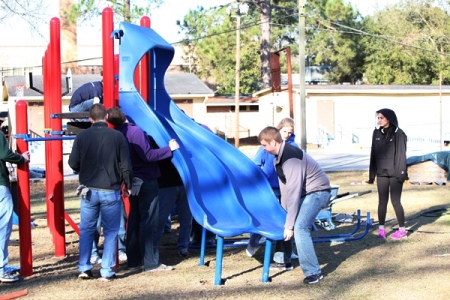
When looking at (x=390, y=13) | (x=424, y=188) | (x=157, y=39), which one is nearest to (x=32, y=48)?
(x=390, y=13)

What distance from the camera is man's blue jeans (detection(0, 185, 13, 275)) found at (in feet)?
22.4

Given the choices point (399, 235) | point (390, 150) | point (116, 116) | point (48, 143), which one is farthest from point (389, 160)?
point (48, 143)

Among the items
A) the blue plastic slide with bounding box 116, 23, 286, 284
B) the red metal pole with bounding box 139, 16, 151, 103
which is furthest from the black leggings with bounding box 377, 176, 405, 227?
the red metal pole with bounding box 139, 16, 151, 103

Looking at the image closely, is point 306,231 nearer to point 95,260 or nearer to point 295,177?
point 295,177

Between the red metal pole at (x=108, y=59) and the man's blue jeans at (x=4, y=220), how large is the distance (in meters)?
1.46

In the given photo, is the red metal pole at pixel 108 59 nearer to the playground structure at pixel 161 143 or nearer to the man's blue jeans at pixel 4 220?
the playground structure at pixel 161 143

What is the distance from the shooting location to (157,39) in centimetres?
816

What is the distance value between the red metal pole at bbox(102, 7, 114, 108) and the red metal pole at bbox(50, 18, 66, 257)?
2.50 ft

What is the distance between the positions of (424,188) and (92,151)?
10.8 m

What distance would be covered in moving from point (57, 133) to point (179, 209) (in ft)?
5.39

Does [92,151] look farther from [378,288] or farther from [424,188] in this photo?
[424,188]

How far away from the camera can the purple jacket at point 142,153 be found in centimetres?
718

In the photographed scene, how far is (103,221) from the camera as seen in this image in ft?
22.6

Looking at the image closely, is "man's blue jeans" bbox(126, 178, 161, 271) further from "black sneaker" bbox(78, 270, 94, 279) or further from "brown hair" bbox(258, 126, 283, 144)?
"brown hair" bbox(258, 126, 283, 144)
